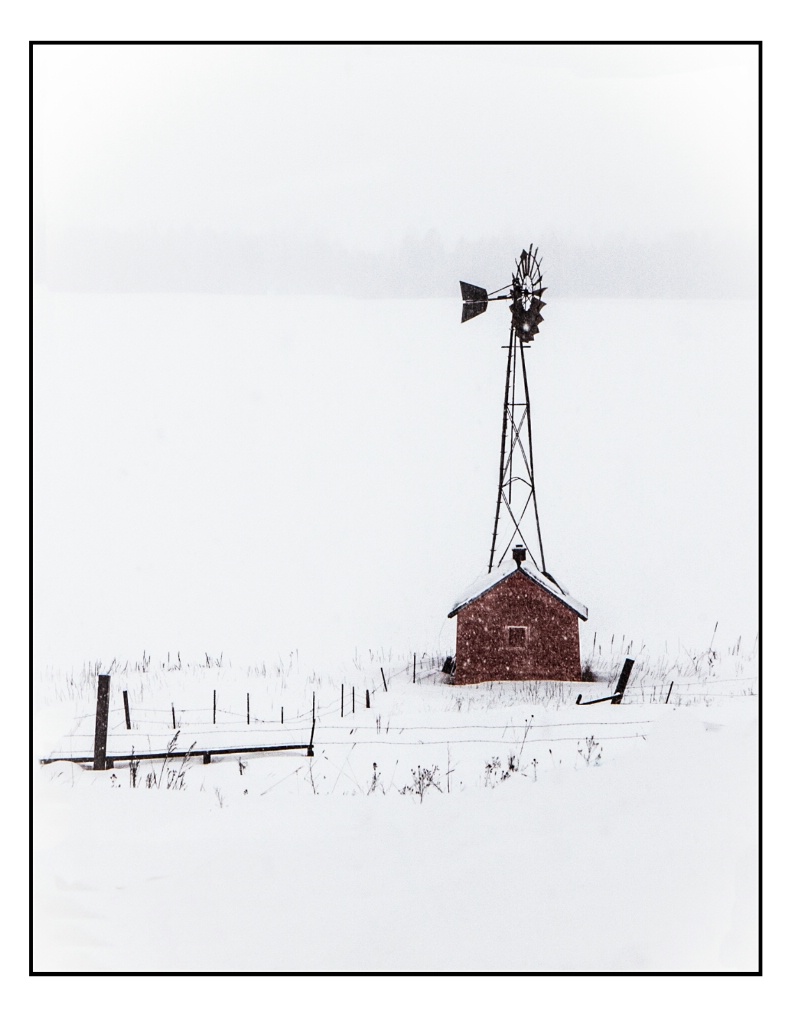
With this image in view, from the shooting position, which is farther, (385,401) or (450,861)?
(385,401)

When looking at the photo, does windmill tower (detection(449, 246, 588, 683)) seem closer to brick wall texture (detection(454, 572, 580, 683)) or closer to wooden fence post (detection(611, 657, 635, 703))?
brick wall texture (detection(454, 572, 580, 683))

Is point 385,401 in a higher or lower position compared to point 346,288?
lower

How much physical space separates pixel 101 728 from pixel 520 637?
1824mm

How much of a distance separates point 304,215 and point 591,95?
4.49ft

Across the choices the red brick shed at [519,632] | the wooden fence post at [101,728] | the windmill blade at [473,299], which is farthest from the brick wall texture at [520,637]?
the wooden fence post at [101,728]

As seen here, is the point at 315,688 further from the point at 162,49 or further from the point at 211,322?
the point at 162,49

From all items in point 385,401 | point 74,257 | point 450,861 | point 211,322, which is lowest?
point 450,861

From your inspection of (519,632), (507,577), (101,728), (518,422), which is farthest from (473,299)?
(101,728)

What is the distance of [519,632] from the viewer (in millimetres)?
3750

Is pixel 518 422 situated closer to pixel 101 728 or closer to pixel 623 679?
pixel 623 679

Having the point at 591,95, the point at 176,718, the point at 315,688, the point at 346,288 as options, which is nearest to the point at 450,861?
the point at 315,688

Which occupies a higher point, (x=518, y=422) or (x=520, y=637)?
(x=518, y=422)

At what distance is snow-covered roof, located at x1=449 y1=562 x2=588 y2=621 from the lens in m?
3.74

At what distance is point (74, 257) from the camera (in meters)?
3.84
